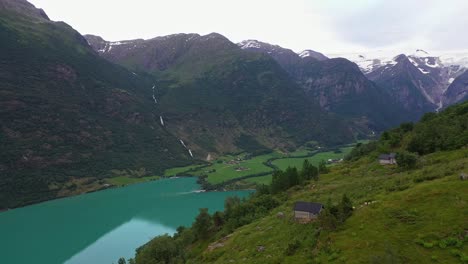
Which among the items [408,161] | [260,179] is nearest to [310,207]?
[408,161]

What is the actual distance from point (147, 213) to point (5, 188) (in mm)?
76727

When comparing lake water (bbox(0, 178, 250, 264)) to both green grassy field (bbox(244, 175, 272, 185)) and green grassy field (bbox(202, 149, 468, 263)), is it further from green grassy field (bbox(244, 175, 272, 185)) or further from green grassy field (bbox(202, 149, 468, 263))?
green grassy field (bbox(202, 149, 468, 263))

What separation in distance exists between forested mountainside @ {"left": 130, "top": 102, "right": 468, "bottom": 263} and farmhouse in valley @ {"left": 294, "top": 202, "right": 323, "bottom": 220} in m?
1.08

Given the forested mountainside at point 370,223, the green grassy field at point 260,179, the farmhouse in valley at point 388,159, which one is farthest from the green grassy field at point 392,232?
the green grassy field at point 260,179

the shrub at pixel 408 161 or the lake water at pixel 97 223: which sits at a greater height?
the shrub at pixel 408 161

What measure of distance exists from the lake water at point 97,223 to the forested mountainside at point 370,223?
46.2 m

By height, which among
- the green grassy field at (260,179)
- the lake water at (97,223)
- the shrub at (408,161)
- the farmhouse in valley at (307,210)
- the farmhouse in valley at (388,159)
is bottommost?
the lake water at (97,223)

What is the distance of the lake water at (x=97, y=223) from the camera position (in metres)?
103

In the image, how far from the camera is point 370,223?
109 feet

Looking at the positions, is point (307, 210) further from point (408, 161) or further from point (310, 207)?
point (408, 161)

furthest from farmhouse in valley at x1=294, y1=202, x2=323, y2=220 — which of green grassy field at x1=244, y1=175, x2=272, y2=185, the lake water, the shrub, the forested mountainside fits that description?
green grassy field at x1=244, y1=175, x2=272, y2=185

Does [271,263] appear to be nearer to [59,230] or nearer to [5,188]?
[59,230]

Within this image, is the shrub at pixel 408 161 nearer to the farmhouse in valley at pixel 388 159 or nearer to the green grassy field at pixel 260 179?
the farmhouse in valley at pixel 388 159

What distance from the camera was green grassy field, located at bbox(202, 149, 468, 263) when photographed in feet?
91.6
